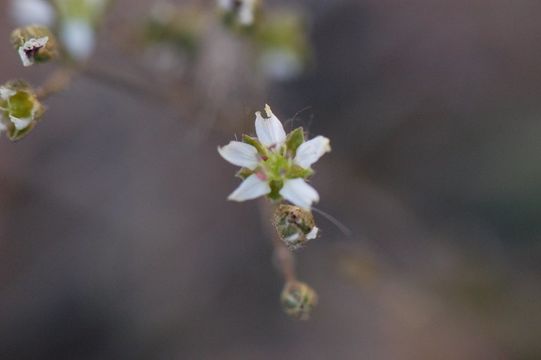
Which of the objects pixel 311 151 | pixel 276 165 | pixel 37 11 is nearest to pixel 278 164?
pixel 276 165

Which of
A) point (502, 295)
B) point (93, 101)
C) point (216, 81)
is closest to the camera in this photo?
point (216, 81)

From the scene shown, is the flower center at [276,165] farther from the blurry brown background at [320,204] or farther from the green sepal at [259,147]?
the blurry brown background at [320,204]

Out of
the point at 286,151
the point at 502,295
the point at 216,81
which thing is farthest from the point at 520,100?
the point at 286,151

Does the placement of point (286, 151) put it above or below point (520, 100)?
below

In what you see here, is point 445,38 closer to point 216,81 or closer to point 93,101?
point 216,81

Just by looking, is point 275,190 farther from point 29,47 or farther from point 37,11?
point 37,11
